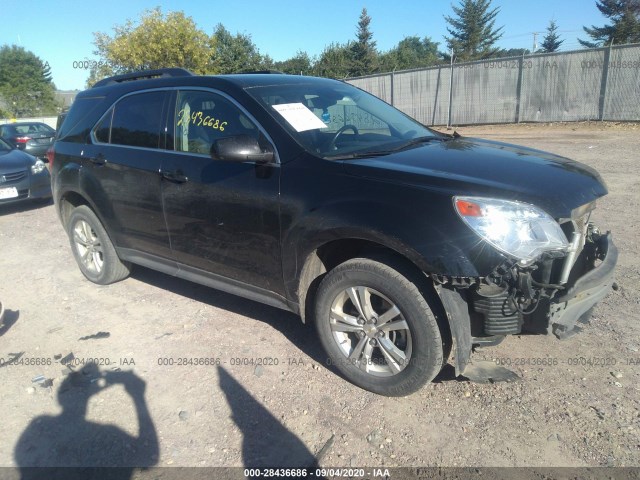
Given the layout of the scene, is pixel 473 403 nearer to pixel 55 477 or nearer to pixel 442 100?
pixel 55 477

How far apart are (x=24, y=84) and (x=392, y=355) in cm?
7070

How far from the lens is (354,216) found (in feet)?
8.94

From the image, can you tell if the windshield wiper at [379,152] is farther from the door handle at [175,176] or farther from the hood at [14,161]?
the hood at [14,161]

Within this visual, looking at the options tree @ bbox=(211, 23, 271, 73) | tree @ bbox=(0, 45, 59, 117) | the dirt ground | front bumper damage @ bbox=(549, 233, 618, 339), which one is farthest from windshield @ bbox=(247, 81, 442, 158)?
tree @ bbox=(0, 45, 59, 117)

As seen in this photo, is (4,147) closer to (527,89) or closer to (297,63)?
(527,89)

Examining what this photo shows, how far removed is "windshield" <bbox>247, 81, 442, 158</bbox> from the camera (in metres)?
3.20

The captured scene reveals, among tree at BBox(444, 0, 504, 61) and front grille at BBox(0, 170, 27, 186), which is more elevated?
tree at BBox(444, 0, 504, 61)

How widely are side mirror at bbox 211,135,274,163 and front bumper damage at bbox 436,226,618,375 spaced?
1.40 m

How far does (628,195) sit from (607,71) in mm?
11770

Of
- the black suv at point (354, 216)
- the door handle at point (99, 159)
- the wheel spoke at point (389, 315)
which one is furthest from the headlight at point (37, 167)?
the wheel spoke at point (389, 315)

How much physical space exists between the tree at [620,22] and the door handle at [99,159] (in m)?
44.2

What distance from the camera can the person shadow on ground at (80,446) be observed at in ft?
8.22

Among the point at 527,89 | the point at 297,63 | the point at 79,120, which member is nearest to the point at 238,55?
the point at 297,63

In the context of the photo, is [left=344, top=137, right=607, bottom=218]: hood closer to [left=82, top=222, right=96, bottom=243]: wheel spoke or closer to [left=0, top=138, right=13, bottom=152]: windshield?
[left=82, top=222, right=96, bottom=243]: wheel spoke
